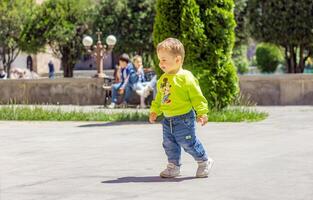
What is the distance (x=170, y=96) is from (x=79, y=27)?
42.4 metres

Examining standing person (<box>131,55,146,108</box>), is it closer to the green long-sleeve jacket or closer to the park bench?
the park bench

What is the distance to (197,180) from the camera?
7.00 m

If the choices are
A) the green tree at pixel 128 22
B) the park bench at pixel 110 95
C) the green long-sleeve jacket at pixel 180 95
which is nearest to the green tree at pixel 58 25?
the green tree at pixel 128 22

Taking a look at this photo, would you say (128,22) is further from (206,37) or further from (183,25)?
(183,25)

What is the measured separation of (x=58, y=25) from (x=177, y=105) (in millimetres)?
40783

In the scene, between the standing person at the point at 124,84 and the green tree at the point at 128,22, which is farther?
the green tree at the point at 128,22

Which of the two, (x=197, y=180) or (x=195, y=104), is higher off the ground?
(x=195, y=104)

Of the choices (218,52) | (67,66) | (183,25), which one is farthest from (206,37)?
(67,66)

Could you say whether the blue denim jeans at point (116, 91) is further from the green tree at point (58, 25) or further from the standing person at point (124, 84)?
the green tree at point (58, 25)

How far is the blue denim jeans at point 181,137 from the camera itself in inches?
280

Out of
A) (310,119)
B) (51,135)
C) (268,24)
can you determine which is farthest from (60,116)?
(268,24)

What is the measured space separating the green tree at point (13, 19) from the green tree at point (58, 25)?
651mm

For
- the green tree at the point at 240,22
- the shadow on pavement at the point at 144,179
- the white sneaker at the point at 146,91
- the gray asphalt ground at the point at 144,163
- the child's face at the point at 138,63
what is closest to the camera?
the gray asphalt ground at the point at 144,163

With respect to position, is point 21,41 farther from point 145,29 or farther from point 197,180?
point 197,180
